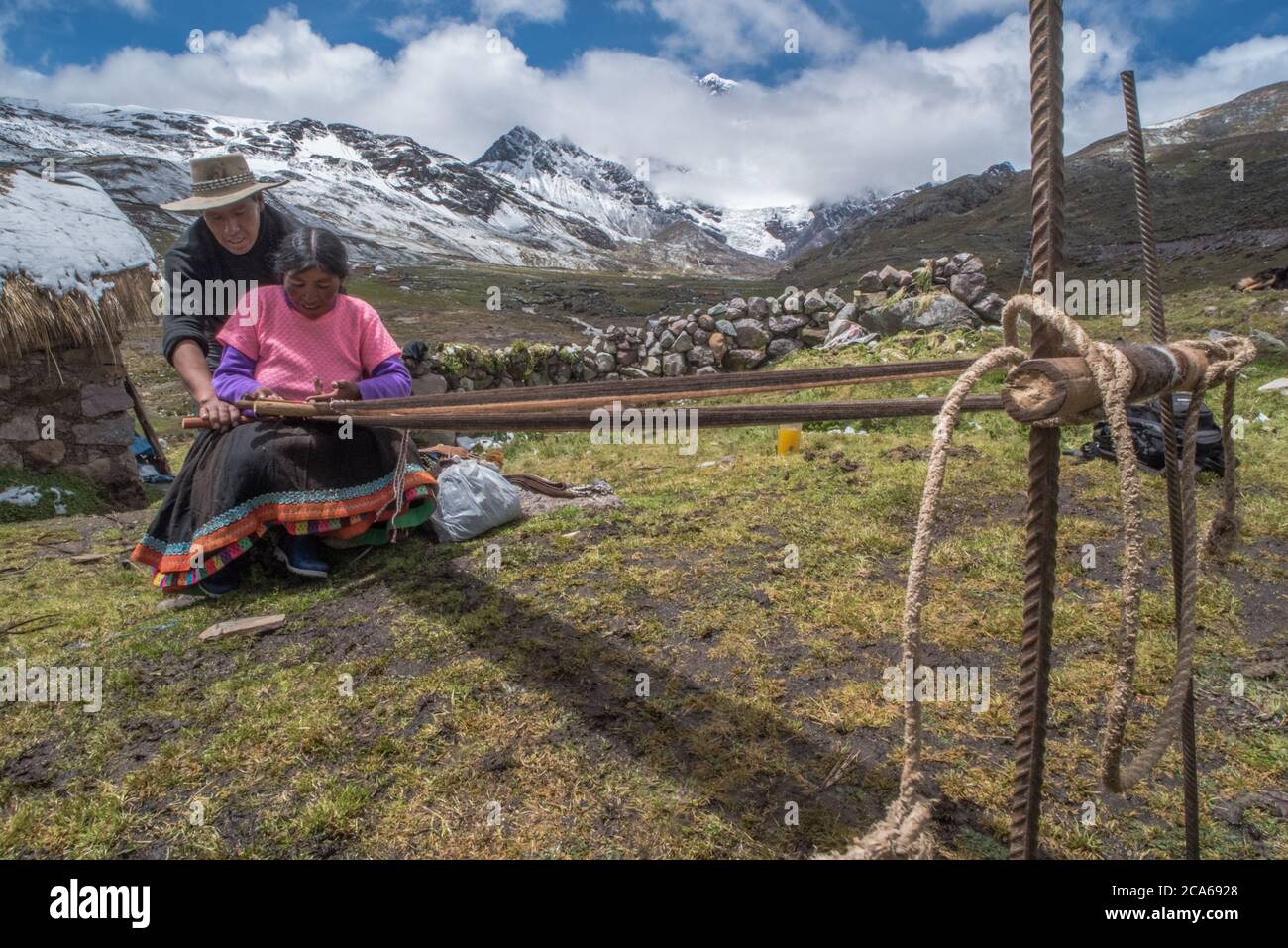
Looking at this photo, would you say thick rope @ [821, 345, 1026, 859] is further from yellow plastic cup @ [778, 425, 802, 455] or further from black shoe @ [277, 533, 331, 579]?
yellow plastic cup @ [778, 425, 802, 455]

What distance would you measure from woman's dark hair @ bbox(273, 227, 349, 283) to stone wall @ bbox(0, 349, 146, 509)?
4.76m

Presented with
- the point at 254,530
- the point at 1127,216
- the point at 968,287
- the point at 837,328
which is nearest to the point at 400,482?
the point at 254,530

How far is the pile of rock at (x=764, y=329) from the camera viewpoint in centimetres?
1227

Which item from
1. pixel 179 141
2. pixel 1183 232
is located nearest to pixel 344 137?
pixel 179 141

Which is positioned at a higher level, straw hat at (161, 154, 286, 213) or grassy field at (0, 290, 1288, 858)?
straw hat at (161, 154, 286, 213)

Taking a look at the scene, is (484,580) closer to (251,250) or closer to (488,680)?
(488,680)

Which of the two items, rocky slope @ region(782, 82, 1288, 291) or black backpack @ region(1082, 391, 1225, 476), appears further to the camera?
rocky slope @ region(782, 82, 1288, 291)

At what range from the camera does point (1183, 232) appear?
107ft

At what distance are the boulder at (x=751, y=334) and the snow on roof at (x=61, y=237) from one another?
385 inches

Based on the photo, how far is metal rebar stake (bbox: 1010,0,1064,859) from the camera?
1343 mm

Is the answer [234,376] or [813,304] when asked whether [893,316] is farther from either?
[234,376]

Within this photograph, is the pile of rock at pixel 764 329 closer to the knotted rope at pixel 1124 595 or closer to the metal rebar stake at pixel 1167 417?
the metal rebar stake at pixel 1167 417

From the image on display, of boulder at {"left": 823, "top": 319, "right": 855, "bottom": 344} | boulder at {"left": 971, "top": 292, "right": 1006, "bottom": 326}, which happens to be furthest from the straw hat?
boulder at {"left": 971, "top": 292, "right": 1006, "bottom": 326}
